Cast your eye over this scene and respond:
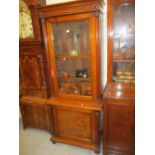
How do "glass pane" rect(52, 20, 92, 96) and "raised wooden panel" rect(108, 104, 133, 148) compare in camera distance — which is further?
"glass pane" rect(52, 20, 92, 96)

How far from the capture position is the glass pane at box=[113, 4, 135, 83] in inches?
63.7

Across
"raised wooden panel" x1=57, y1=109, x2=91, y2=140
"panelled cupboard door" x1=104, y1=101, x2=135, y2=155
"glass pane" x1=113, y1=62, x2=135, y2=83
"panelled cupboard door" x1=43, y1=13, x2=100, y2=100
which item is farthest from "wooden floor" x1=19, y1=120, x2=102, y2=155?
"glass pane" x1=113, y1=62, x2=135, y2=83

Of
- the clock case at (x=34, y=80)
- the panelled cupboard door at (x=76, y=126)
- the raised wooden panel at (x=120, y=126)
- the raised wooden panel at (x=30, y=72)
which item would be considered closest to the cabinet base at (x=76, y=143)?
the panelled cupboard door at (x=76, y=126)

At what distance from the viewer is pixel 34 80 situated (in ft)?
7.14

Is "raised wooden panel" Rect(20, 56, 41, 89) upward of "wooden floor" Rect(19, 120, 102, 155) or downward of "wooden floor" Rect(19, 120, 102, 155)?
upward

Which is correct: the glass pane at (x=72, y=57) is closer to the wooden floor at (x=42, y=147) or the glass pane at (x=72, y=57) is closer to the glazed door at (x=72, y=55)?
the glazed door at (x=72, y=55)

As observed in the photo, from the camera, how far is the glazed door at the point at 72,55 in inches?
68.0

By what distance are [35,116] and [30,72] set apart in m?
0.80

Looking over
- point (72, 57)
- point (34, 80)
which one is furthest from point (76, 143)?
point (72, 57)

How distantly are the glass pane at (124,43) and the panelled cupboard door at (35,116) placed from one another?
128 cm

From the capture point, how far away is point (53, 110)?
81.4 inches

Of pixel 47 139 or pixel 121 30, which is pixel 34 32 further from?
pixel 47 139

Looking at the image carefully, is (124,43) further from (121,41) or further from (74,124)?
(74,124)

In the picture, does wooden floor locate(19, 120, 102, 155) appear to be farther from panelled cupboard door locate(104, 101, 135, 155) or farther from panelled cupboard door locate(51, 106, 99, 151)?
panelled cupboard door locate(104, 101, 135, 155)
